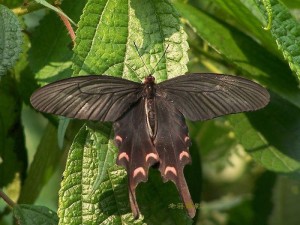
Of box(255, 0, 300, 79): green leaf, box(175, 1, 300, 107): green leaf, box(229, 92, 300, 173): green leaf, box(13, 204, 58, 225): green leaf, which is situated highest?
box(255, 0, 300, 79): green leaf

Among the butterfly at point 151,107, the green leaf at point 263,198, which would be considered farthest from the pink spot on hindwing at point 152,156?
the green leaf at point 263,198

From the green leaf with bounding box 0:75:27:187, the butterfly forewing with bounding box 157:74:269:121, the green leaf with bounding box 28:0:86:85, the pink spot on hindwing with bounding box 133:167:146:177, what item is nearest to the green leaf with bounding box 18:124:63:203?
the green leaf with bounding box 0:75:27:187

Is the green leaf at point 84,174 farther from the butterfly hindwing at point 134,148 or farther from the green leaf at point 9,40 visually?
the green leaf at point 9,40

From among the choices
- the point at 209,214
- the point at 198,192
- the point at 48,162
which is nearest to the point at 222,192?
the point at 209,214

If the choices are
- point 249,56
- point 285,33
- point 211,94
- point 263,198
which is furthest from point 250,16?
point 263,198

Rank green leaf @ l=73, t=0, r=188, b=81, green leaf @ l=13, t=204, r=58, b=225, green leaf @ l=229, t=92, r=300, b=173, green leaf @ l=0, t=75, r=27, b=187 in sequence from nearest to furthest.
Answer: green leaf @ l=73, t=0, r=188, b=81 < green leaf @ l=13, t=204, r=58, b=225 < green leaf @ l=229, t=92, r=300, b=173 < green leaf @ l=0, t=75, r=27, b=187

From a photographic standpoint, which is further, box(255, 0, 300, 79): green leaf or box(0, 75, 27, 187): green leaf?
box(0, 75, 27, 187): green leaf

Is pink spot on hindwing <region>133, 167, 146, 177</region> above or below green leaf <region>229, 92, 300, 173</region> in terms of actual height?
above

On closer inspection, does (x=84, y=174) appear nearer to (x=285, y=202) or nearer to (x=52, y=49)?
(x=52, y=49)

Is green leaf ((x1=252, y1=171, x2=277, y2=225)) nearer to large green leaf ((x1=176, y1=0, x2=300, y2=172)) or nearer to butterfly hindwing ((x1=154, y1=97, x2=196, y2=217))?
large green leaf ((x1=176, y1=0, x2=300, y2=172))
